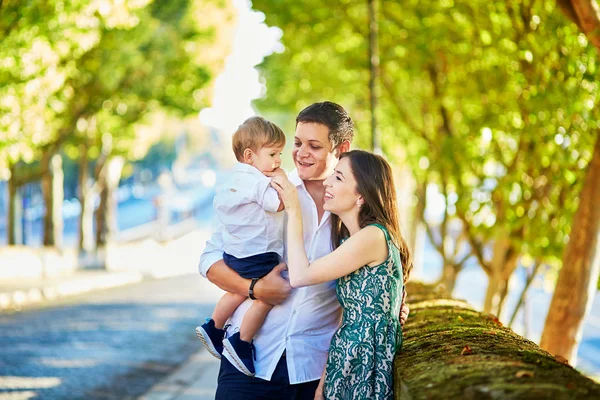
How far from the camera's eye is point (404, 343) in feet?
14.3

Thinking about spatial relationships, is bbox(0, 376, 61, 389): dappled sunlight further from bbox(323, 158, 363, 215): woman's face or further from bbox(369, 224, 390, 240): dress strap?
bbox(369, 224, 390, 240): dress strap

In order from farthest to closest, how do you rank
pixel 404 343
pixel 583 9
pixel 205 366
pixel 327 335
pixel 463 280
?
pixel 463 280 < pixel 205 366 < pixel 583 9 < pixel 404 343 < pixel 327 335

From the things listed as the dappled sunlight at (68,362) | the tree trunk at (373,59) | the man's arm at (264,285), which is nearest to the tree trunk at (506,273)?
the tree trunk at (373,59)

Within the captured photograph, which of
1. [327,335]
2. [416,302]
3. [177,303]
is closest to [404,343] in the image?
[327,335]

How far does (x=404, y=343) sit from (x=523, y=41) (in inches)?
Result: 293

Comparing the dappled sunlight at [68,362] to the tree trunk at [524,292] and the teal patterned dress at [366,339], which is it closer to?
the tree trunk at [524,292]

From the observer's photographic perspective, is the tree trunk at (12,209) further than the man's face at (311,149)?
Yes

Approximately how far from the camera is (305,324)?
3912 millimetres

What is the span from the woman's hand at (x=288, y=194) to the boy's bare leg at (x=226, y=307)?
1.84 feet

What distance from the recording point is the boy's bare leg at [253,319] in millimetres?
3945

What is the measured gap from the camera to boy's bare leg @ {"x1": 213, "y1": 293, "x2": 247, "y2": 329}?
4152mm

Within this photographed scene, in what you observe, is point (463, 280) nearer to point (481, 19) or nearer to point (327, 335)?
point (481, 19)

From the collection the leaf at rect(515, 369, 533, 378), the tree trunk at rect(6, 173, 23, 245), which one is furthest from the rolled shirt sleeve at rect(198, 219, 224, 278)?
the tree trunk at rect(6, 173, 23, 245)

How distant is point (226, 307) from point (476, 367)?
4.58 ft
